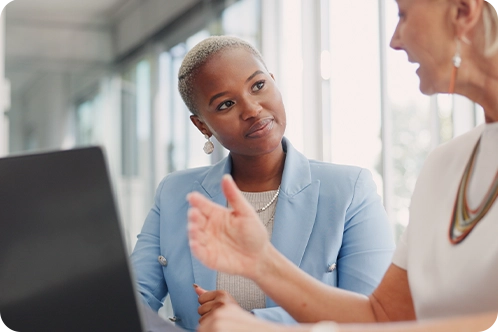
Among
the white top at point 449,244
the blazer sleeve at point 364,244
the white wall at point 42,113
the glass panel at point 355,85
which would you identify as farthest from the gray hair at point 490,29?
the white wall at point 42,113

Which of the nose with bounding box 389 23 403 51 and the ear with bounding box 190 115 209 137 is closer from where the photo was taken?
the nose with bounding box 389 23 403 51

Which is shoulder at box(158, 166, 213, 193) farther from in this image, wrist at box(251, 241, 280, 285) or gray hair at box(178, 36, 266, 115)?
wrist at box(251, 241, 280, 285)

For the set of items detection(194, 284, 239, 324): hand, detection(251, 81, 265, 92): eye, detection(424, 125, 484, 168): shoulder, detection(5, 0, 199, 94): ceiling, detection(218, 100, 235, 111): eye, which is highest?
detection(5, 0, 199, 94): ceiling

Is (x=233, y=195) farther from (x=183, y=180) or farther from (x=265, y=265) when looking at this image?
(x=183, y=180)

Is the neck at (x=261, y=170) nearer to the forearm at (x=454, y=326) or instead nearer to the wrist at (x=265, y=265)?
the wrist at (x=265, y=265)

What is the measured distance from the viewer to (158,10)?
4828 mm

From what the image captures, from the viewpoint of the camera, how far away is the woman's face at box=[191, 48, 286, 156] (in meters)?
1.80

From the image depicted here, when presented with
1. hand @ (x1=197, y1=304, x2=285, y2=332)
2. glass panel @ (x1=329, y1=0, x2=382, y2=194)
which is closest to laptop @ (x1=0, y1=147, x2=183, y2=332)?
hand @ (x1=197, y1=304, x2=285, y2=332)

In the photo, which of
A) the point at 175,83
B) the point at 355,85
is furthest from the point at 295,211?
the point at 175,83

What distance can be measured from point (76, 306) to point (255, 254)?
40 cm

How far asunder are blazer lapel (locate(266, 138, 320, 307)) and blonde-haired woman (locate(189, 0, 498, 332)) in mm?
515

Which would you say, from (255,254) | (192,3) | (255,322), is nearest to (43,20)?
(192,3)

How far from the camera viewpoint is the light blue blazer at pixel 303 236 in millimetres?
1650

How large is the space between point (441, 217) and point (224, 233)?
39cm
